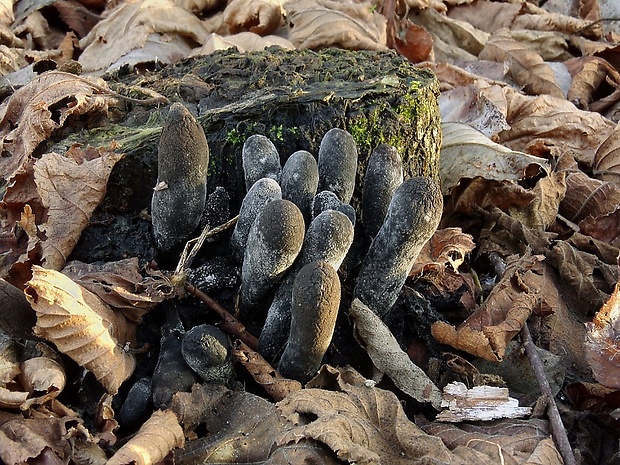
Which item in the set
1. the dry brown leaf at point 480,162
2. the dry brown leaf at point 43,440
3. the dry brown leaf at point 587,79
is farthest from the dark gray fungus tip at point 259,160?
the dry brown leaf at point 587,79

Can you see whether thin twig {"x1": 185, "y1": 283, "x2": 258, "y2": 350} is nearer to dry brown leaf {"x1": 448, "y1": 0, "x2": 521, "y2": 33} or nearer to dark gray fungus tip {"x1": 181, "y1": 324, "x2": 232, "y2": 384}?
dark gray fungus tip {"x1": 181, "y1": 324, "x2": 232, "y2": 384}

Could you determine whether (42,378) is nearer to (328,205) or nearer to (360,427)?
(360,427)

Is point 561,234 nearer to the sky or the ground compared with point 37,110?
nearer to the ground

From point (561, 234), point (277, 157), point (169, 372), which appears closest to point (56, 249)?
point (169, 372)

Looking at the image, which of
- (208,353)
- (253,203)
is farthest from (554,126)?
(208,353)

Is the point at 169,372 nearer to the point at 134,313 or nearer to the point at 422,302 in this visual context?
the point at 134,313

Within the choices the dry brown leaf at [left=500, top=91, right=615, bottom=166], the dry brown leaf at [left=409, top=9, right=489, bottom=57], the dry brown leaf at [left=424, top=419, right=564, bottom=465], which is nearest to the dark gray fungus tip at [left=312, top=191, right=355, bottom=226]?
the dry brown leaf at [left=424, top=419, right=564, bottom=465]

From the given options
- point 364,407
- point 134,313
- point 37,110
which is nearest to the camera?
point 364,407
